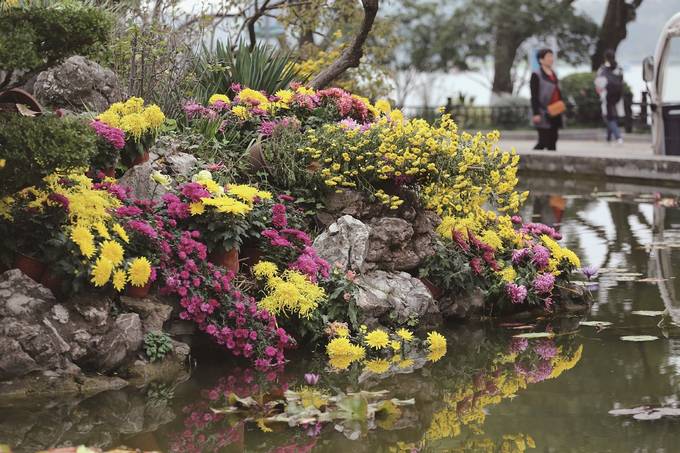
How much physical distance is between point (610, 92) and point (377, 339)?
20.4 metres

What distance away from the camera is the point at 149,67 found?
394 inches

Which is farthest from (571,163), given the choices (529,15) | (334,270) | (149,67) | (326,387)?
(529,15)

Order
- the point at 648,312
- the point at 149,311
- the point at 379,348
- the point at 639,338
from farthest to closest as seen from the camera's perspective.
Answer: the point at 648,312
the point at 639,338
the point at 379,348
the point at 149,311

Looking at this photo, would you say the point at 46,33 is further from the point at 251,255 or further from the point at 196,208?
the point at 251,255

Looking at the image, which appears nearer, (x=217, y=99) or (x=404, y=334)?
(x=404, y=334)

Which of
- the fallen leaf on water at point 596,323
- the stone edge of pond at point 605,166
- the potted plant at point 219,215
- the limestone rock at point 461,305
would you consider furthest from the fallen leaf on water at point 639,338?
the stone edge of pond at point 605,166

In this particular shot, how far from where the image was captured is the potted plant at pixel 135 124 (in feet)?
26.1

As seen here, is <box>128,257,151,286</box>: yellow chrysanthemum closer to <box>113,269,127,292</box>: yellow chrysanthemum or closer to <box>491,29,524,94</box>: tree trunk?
<box>113,269,127,292</box>: yellow chrysanthemum

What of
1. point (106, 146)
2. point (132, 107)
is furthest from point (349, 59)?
point (106, 146)

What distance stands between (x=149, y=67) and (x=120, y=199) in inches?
101

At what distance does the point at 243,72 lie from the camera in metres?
10.5

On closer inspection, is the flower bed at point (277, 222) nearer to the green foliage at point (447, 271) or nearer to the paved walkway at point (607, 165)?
the green foliage at point (447, 271)

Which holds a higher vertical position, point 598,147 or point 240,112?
point 240,112

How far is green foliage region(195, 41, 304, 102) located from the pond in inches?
126
